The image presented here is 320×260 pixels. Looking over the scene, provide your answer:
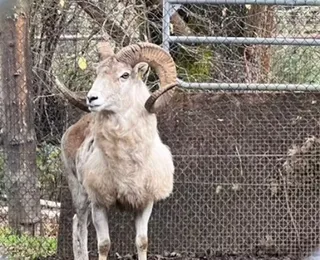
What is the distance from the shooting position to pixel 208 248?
853 centimetres

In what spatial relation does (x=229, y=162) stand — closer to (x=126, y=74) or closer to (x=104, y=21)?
(x=126, y=74)

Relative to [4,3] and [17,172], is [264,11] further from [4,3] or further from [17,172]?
[4,3]

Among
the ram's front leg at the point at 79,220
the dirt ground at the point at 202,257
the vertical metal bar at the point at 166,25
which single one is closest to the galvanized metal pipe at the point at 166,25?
the vertical metal bar at the point at 166,25

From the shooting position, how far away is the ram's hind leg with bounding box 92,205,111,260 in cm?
746

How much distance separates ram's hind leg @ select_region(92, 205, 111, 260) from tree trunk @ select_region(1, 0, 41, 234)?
2147 mm

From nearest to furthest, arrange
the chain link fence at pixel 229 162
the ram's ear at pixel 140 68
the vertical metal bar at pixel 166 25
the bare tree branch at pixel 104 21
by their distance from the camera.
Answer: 1. the ram's ear at pixel 140 68
2. the vertical metal bar at pixel 166 25
3. the chain link fence at pixel 229 162
4. the bare tree branch at pixel 104 21

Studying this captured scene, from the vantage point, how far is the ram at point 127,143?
715 cm

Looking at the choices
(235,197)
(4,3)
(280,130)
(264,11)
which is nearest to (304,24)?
(264,11)

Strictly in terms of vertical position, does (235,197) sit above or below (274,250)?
above

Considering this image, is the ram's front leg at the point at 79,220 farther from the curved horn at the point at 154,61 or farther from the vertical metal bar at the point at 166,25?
the vertical metal bar at the point at 166,25

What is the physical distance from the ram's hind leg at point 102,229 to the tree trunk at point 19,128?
2.15 metres

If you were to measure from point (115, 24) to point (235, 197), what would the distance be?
2764mm

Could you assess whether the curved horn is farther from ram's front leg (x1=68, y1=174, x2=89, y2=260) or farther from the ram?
ram's front leg (x1=68, y1=174, x2=89, y2=260)

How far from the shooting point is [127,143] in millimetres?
7199
